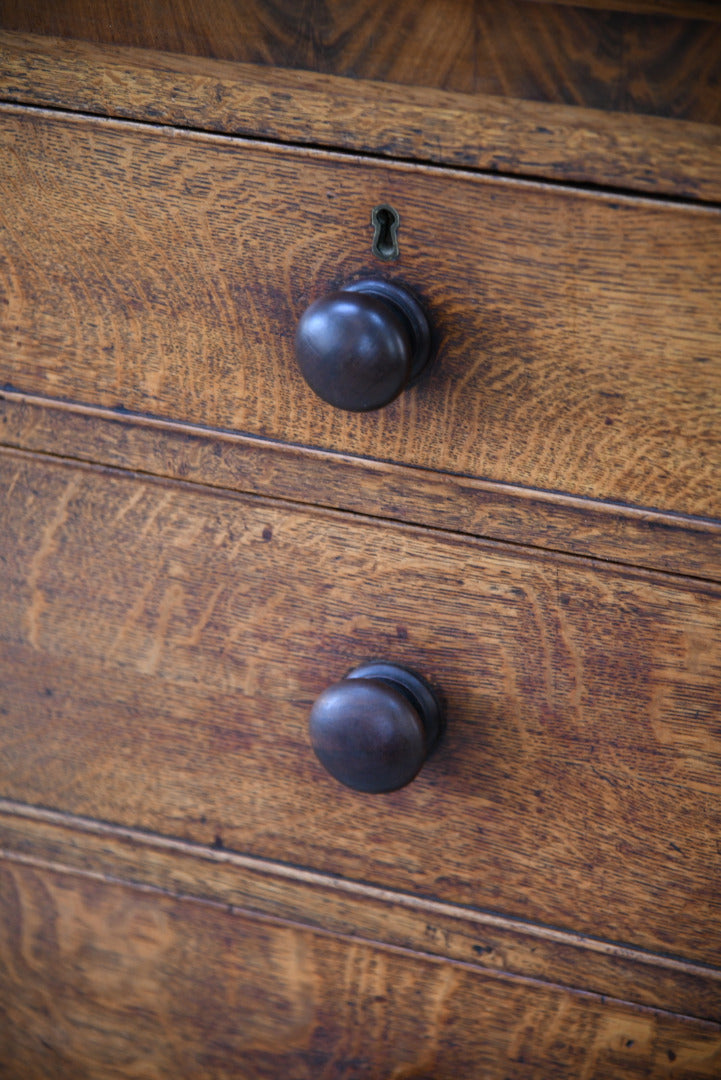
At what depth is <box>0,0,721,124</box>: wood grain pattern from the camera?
289mm

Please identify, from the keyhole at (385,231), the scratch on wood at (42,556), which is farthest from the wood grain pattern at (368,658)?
the keyhole at (385,231)

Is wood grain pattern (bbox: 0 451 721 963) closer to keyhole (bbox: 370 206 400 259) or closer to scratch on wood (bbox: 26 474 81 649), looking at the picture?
scratch on wood (bbox: 26 474 81 649)

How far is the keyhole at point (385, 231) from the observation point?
1.11ft

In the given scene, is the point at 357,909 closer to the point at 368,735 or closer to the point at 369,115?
the point at 368,735

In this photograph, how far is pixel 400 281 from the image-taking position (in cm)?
35

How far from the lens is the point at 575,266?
328 millimetres

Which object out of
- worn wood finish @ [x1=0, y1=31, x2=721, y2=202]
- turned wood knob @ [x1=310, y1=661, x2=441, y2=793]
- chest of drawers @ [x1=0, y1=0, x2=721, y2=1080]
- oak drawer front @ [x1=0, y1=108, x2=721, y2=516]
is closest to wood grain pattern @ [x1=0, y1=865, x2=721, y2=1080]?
chest of drawers @ [x1=0, y1=0, x2=721, y2=1080]

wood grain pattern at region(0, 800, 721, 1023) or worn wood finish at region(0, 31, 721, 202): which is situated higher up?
worn wood finish at region(0, 31, 721, 202)

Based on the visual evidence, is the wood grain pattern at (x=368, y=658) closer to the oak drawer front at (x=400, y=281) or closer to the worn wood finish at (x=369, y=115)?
the oak drawer front at (x=400, y=281)

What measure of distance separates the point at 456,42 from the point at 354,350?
104 mm

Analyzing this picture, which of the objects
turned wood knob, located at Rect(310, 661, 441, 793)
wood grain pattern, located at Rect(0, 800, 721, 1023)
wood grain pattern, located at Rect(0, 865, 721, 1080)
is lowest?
wood grain pattern, located at Rect(0, 865, 721, 1080)

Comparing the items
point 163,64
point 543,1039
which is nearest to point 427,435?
point 163,64

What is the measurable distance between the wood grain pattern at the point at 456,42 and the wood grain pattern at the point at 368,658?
17cm

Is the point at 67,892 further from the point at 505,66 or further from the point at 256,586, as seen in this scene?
the point at 505,66
